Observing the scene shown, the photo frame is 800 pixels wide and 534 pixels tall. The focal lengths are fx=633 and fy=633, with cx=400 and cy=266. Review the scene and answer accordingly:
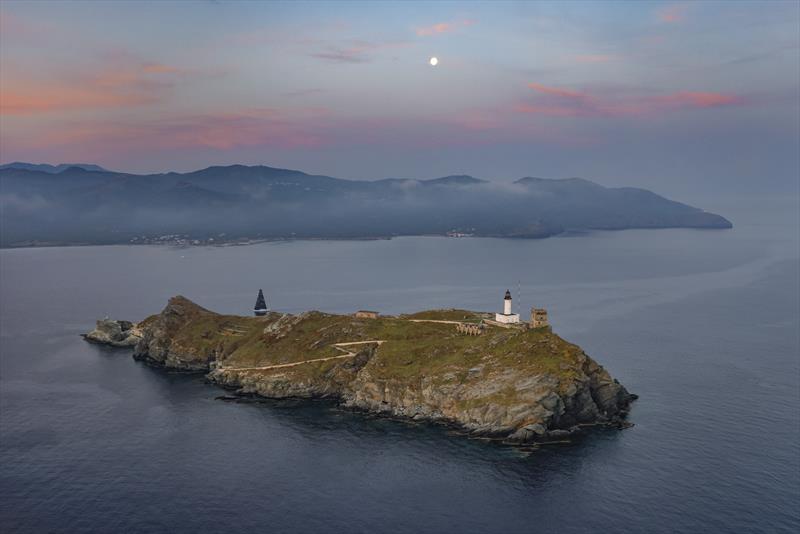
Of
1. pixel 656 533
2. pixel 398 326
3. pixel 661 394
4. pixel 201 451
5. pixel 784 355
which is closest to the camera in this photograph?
pixel 656 533

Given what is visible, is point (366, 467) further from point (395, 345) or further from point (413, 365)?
point (395, 345)

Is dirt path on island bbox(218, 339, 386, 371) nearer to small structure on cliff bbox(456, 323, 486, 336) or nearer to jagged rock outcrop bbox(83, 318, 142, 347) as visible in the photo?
small structure on cliff bbox(456, 323, 486, 336)

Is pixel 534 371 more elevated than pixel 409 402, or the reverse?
pixel 534 371

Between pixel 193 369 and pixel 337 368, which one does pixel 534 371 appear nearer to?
pixel 337 368

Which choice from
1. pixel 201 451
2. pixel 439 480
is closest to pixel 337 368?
pixel 201 451

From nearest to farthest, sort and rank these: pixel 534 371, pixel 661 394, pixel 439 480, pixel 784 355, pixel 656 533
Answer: pixel 656 533
pixel 439 480
pixel 534 371
pixel 661 394
pixel 784 355

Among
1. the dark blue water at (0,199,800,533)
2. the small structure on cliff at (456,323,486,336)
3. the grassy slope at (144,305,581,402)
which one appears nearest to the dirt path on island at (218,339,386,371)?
the grassy slope at (144,305,581,402)
